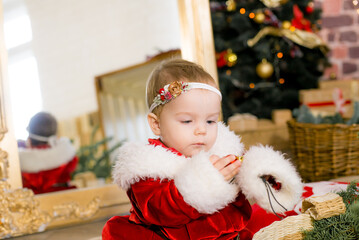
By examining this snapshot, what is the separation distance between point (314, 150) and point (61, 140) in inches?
43.5

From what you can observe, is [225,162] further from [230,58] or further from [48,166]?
[230,58]

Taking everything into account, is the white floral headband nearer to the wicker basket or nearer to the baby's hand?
the baby's hand

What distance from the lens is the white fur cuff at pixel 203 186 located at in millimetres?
737

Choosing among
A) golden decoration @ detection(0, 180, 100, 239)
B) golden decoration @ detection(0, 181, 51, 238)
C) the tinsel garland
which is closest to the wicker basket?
the tinsel garland

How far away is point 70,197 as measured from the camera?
1.41 m

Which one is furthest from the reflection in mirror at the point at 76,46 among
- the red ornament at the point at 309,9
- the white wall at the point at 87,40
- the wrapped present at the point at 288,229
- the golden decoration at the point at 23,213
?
the red ornament at the point at 309,9

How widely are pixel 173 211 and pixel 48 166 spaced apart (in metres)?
0.88

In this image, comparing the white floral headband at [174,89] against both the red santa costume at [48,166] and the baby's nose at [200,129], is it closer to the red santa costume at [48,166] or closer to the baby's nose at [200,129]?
the baby's nose at [200,129]

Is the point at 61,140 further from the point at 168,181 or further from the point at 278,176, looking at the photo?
the point at 278,176

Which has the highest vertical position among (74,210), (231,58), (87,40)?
(87,40)

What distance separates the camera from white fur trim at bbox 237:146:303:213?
0.76 meters

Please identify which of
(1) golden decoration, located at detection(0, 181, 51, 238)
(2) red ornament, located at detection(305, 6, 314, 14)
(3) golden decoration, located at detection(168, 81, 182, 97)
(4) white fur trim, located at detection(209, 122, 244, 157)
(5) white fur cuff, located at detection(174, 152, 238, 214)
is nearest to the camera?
(5) white fur cuff, located at detection(174, 152, 238, 214)

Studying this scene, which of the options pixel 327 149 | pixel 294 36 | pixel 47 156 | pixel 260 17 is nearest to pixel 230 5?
pixel 260 17

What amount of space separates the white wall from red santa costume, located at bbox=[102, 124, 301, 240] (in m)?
0.85
